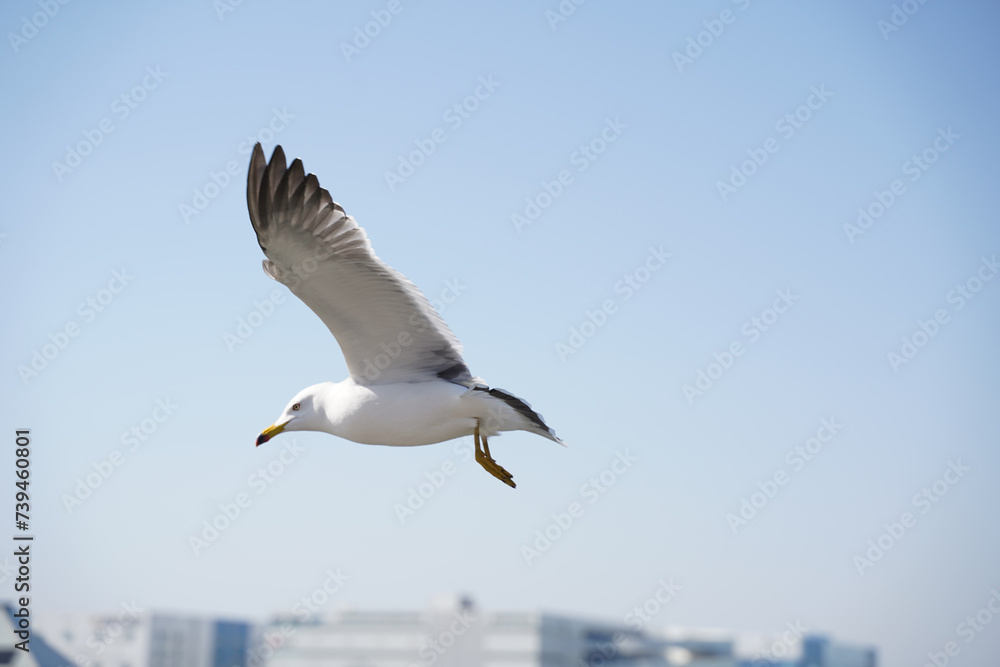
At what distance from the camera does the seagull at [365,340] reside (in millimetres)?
4988

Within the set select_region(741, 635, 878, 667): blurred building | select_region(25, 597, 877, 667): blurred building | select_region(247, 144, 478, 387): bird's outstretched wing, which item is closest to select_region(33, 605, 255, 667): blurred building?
select_region(25, 597, 877, 667): blurred building

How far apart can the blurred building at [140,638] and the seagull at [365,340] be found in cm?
2658

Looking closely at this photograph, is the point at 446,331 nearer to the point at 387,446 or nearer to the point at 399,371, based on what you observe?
the point at 399,371

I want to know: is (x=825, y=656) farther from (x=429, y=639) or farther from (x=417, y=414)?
(x=417, y=414)

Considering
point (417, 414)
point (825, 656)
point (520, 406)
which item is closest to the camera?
point (520, 406)

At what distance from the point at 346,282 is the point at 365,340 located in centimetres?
41

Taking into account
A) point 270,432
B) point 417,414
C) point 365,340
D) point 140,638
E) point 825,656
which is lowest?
point 140,638

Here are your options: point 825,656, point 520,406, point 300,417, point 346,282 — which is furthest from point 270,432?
point 825,656

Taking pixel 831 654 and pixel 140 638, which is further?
pixel 831 654

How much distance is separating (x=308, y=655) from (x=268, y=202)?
101ft

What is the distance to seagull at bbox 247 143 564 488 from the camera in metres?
4.99

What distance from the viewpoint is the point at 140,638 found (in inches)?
1175

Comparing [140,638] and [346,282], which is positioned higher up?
[346,282]

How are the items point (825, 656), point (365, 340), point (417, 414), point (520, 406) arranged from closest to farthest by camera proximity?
point (520, 406), point (417, 414), point (365, 340), point (825, 656)
